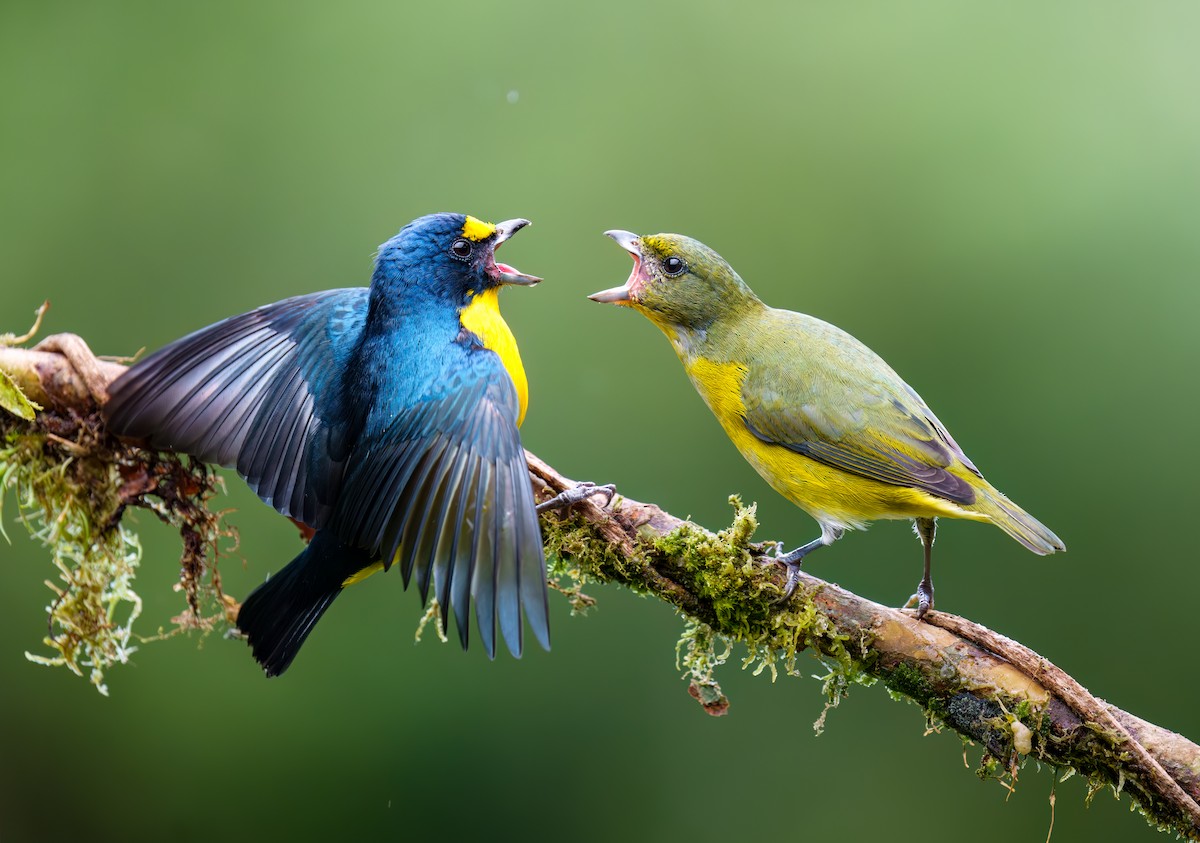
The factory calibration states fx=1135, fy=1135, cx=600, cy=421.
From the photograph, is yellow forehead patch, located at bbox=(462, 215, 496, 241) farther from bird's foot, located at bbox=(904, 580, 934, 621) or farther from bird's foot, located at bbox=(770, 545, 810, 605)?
bird's foot, located at bbox=(904, 580, 934, 621)

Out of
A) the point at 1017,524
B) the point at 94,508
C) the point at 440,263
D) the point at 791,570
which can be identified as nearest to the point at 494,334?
the point at 440,263

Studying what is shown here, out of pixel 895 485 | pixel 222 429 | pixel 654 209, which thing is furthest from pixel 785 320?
pixel 654 209

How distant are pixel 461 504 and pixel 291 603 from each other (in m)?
0.90

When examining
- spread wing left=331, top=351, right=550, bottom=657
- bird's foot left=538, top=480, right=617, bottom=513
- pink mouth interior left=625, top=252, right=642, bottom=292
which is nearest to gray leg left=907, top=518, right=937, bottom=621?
bird's foot left=538, top=480, right=617, bottom=513

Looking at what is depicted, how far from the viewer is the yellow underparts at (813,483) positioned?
3.06 meters

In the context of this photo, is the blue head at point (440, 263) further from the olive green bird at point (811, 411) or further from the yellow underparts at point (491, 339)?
the olive green bird at point (811, 411)

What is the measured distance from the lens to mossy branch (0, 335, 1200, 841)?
2588 millimetres

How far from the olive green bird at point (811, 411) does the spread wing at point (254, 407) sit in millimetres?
988

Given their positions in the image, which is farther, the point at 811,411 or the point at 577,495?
the point at 811,411

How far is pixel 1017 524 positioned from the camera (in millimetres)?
2973

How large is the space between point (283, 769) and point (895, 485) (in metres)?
3.66

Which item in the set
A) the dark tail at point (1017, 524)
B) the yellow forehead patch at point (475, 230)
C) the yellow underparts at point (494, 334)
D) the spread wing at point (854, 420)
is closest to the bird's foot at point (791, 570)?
the spread wing at point (854, 420)

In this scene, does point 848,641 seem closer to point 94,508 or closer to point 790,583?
point 790,583

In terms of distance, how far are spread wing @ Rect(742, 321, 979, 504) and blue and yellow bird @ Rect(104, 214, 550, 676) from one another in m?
0.74
